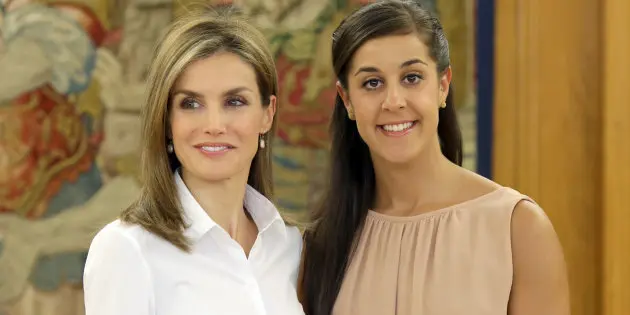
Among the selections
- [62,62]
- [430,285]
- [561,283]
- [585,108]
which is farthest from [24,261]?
[585,108]

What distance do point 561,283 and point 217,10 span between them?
966 millimetres

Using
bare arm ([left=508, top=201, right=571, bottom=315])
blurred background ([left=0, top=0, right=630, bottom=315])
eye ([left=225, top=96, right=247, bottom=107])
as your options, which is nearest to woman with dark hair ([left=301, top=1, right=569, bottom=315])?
bare arm ([left=508, top=201, right=571, bottom=315])

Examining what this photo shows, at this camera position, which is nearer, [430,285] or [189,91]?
[189,91]

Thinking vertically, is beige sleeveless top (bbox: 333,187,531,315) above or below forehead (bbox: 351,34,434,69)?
below

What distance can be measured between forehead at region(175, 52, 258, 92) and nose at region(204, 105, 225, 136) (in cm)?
4

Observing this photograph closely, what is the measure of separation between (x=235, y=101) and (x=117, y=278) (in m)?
0.45

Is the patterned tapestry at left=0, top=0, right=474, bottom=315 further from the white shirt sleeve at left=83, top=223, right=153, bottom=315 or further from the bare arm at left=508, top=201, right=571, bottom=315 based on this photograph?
the bare arm at left=508, top=201, right=571, bottom=315

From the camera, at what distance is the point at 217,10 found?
72.1 inches

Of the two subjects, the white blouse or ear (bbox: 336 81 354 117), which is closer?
the white blouse

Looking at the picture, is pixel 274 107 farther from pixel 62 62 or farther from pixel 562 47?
pixel 562 47

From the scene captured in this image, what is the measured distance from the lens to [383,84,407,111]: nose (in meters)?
1.79

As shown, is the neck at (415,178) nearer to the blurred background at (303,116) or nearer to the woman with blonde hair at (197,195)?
the woman with blonde hair at (197,195)

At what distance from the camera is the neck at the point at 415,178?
1.91 meters

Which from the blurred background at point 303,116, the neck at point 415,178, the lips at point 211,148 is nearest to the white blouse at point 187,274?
the lips at point 211,148
